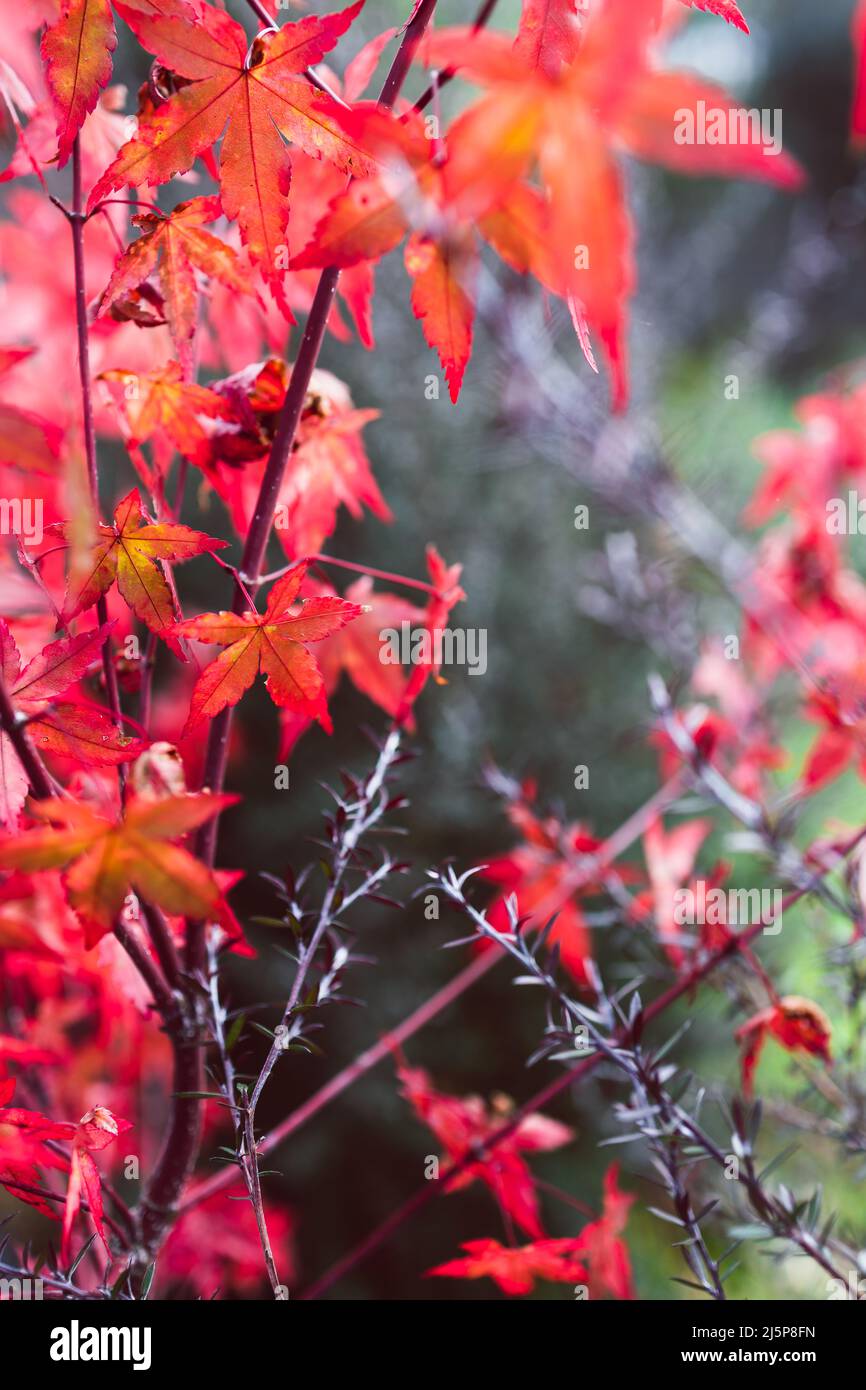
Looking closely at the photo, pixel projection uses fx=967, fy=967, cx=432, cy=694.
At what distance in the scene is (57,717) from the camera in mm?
336

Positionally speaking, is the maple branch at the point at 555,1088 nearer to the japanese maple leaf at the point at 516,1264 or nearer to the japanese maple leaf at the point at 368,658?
the japanese maple leaf at the point at 516,1264

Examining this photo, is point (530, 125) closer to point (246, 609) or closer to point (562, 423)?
point (246, 609)

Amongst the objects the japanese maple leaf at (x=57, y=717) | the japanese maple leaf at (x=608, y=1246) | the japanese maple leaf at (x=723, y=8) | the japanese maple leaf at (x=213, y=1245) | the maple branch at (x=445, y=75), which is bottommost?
the japanese maple leaf at (x=213, y=1245)

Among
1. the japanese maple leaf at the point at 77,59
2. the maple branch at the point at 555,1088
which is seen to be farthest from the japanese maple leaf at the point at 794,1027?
the japanese maple leaf at the point at 77,59

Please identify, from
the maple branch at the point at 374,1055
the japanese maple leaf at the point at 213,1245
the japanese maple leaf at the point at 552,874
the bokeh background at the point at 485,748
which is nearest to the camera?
the maple branch at the point at 374,1055

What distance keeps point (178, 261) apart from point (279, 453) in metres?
0.08

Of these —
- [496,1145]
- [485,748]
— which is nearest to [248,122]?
[496,1145]

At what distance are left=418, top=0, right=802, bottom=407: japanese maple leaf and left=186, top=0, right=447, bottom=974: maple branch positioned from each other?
0.08 meters

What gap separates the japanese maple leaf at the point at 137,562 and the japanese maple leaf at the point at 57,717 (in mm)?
15

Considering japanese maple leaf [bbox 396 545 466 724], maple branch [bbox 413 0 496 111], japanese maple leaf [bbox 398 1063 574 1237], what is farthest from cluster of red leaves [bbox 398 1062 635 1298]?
maple branch [bbox 413 0 496 111]

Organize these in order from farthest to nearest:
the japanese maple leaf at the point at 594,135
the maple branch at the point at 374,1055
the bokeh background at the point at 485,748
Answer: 1. the bokeh background at the point at 485,748
2. the maple branch at the point at 374,1055
3. the japanese maple leaf at the point at 594,135

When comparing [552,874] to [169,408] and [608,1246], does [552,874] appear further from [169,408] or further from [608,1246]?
[169,408]

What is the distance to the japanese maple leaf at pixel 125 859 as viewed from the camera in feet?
0.92
